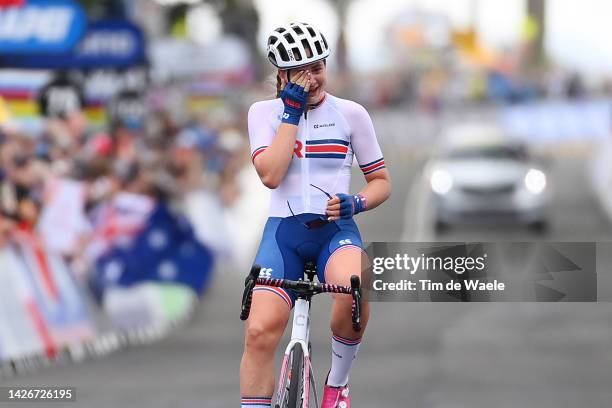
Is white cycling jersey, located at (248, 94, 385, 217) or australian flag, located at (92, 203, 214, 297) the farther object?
australian flag, located at (92, 203, 214, 297)

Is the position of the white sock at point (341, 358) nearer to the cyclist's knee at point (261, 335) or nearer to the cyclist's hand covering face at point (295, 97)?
the cyclist's knee at point (261, 335)

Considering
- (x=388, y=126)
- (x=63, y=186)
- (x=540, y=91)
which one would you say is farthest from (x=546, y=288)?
(x=540, y=91)

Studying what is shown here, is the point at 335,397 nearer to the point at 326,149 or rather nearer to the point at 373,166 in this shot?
the point at 373,166

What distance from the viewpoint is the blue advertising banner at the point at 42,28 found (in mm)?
15695

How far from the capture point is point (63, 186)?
1427 centimetres

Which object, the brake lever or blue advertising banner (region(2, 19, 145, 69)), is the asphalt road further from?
blue advertising banner (region(2, 19, 145, 69))

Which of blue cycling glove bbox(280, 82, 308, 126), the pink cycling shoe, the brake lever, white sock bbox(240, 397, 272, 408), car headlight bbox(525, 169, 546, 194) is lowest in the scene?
white sock bbox(240, 397, 272, 408)

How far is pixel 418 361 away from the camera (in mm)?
13562

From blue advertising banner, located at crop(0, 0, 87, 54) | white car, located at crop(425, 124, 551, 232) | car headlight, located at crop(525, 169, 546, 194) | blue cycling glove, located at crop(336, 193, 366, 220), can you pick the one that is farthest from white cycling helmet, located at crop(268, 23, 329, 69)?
car headlight, located at crop(525, 169, 546, 194)

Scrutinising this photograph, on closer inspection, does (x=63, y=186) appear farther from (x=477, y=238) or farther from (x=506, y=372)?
(x=477, y=238)

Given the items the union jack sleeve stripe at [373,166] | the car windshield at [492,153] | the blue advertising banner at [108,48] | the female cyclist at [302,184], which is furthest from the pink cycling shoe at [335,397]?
the car windshield at [492,153]

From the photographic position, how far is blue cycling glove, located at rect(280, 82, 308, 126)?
688 centimetres

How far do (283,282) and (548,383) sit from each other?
19.5 ft

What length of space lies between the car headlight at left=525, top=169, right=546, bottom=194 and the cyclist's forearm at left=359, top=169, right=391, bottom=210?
19121 millimetres
